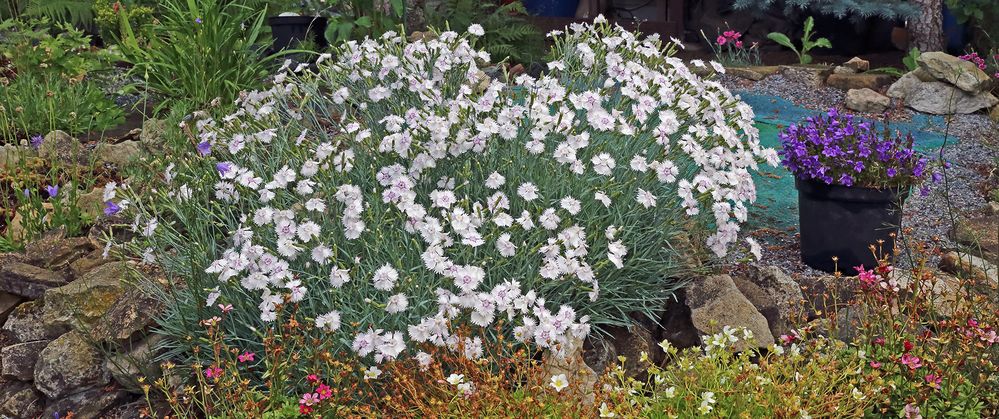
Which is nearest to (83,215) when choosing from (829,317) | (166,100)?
(166,100)

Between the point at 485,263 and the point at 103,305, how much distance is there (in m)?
1.54

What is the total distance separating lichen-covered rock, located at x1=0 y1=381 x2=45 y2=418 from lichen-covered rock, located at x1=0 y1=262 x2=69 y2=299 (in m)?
0.48

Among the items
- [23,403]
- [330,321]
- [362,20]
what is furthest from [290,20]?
[330,321]

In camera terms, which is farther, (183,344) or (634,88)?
(634,88)

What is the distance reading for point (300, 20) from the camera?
771 cm

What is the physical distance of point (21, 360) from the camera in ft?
12.2

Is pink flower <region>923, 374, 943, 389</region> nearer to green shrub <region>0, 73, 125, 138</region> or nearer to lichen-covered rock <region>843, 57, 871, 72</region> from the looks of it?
green shrub <region>0, 73, 125, 138</region>

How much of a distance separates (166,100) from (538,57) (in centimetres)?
391

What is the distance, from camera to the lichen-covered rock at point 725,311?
3457 millimetres

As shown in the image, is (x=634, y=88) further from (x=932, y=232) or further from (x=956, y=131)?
(x=956, y=131)

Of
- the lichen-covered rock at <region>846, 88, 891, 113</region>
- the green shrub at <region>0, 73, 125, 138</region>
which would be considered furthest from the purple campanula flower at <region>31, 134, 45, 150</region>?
the lichen-covered rock at <region>846, 88, 891, 113</region>

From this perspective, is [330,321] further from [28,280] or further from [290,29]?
[290,29]

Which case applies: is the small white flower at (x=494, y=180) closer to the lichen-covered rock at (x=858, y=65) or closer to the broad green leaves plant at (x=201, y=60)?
the broad green leaves plant at (x=201, y=60)

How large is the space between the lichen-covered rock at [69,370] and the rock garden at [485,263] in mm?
10
